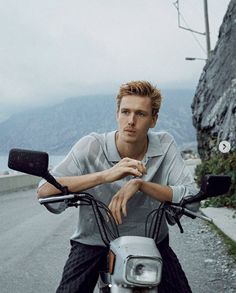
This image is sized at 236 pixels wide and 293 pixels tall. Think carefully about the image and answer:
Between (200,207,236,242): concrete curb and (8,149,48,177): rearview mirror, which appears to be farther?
(200,207,236,242): concrete curb

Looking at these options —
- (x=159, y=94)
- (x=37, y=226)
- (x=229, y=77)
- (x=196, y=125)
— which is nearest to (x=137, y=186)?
(x=159, y=94)

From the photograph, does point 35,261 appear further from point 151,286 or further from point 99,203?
point 151,286

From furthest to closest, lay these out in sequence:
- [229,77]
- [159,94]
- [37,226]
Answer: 1. [229,77]
2. [37,226]
3. [159,94]

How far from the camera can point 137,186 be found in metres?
2.41

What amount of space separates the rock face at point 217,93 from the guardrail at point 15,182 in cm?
792

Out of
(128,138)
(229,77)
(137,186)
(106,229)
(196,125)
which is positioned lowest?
(196,125)

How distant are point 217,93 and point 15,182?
959cm

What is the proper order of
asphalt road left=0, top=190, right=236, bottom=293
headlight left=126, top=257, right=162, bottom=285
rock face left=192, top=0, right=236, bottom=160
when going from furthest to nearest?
rock face left=192, top=0, right=236, bottom=160, asphalt road left=0, top=190, right=236, bottom=293, headlight left=126, top=257, right=162, bottom=285

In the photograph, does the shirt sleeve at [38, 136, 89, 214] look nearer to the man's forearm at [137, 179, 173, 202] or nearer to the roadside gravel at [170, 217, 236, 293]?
the man's forearm at [137, 179, 173, 202]

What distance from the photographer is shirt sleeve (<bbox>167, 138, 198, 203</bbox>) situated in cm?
249

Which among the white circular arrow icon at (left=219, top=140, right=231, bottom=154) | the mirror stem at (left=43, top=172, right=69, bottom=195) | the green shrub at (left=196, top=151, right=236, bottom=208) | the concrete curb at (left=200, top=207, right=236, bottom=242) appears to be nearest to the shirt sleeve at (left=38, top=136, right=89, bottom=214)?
the mirror stem at (left=43, top=172, right=69, bottom=195)

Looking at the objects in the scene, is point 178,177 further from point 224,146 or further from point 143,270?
point 224,146

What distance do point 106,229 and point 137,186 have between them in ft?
0.81

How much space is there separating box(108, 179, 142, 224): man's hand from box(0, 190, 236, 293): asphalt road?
3.42 metres
